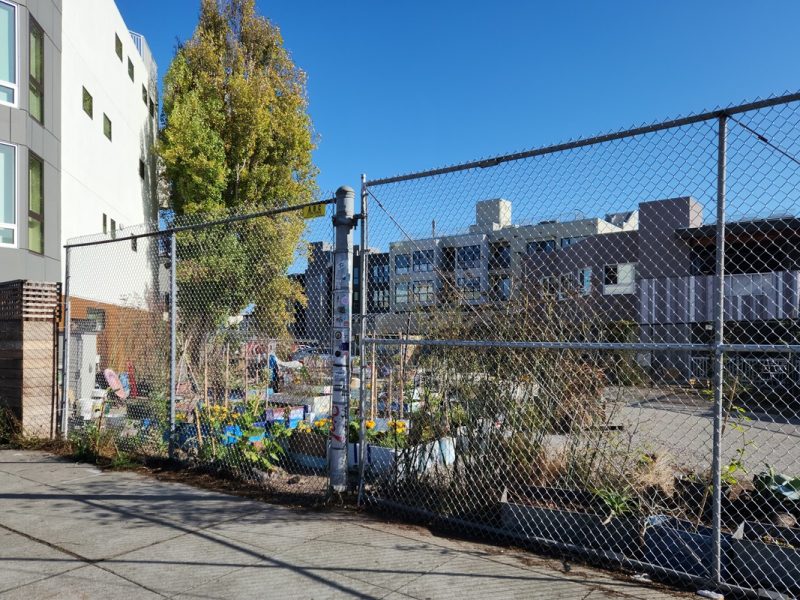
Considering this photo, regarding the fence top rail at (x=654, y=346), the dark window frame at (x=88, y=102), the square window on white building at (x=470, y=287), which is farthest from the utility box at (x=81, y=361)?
the dark window frame at (x=88, y=102)

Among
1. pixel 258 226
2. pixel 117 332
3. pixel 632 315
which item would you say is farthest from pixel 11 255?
pixel 632 315

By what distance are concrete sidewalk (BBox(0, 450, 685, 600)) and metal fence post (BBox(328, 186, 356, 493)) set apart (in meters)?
0.47

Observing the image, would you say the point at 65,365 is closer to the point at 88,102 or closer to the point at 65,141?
the point at 65,141

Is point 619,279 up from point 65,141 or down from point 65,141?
down

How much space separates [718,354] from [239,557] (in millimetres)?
3285

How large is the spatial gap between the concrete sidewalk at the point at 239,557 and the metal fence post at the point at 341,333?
0.47 meters

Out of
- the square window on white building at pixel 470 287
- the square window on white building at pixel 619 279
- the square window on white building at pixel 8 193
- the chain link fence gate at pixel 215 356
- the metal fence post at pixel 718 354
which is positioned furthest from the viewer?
the square window on white building at pixel 8 193

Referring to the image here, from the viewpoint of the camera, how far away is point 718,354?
3.54m

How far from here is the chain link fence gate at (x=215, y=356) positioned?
6.45 meters

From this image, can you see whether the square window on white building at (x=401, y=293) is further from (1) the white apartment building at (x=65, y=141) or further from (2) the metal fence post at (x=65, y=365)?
(1) the white apartment building at (x=65, y=141)

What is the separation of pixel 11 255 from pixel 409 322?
10.9 meters

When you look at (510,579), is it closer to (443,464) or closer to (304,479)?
(443,464)

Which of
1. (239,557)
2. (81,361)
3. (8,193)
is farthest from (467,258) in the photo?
(8,193)

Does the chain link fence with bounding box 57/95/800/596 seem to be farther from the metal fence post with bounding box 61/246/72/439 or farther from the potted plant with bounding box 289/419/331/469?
the metal fence post with bounding box 61/246/72/439
